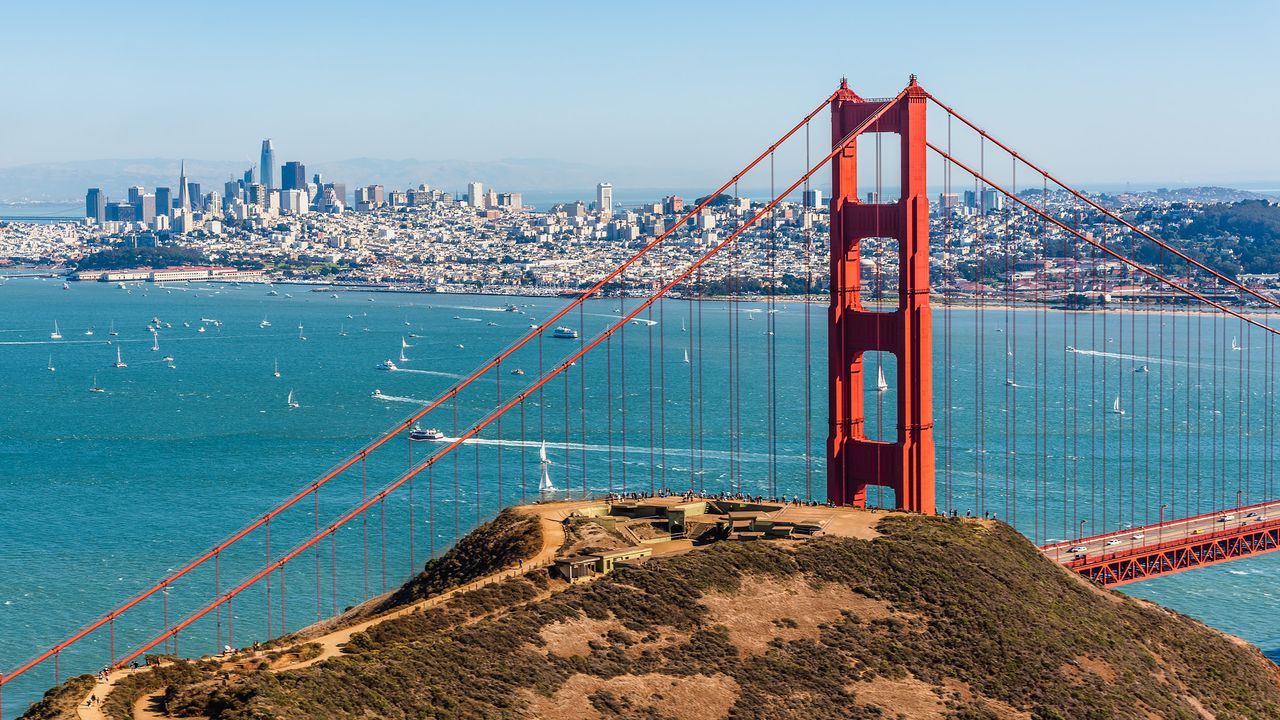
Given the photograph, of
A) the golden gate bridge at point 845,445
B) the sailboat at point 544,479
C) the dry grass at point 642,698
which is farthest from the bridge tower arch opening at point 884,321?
the sailboat at point 544,479

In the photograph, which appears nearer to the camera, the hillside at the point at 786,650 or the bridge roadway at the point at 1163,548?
the hillside at the point at 786,650

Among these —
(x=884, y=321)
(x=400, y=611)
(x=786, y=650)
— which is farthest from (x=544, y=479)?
(x=786, y=650)

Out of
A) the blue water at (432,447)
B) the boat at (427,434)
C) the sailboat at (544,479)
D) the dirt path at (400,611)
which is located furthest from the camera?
the boat at (427,434)

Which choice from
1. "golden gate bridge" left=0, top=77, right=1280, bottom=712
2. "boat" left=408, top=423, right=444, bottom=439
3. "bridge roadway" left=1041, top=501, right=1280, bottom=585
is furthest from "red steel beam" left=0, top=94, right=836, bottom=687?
"boat" left=408, top=423, right=444, bottom=439

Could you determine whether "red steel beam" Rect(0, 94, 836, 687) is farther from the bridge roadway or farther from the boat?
the boat

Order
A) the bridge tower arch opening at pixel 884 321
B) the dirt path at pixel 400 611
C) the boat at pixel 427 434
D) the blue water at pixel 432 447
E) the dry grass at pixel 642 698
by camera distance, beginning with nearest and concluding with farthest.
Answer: the dirt path at pixel 400 611 → the dry grass at pixel 642 698 → the bridge tower arch opening at pixel 884 321 → the blue water at pixel 432 447 → the boat at pixel 427 434

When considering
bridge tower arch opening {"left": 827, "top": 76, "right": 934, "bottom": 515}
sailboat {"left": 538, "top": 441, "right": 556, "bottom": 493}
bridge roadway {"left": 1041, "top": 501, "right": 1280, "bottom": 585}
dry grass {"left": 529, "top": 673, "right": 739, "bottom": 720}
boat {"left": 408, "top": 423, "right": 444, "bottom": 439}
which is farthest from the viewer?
boat {"left": 408, "top": 423, "right": 444, "bottom": 439}

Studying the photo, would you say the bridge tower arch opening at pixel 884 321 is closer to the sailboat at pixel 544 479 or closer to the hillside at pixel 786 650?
the hillside at pixel 786 650
